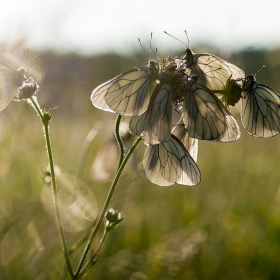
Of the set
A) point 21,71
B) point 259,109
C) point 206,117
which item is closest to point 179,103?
point 206,117

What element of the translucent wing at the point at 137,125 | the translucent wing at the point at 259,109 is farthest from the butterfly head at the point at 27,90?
the translucent wing at the point at 259,109

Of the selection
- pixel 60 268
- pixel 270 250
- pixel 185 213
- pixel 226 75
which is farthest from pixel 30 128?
pixel 226 75

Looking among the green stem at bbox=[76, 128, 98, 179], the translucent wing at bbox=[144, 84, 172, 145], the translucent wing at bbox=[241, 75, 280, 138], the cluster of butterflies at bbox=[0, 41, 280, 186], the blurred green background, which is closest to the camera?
the translucent wing at bbox=[144, 84, 172, 145]

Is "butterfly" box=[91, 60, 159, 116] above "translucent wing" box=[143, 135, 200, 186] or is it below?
above

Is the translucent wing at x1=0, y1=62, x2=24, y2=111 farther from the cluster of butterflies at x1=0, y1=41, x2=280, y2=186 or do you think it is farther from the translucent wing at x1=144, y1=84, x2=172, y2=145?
the translucent wing at x1=144, y1=84, x2=172, y2=145

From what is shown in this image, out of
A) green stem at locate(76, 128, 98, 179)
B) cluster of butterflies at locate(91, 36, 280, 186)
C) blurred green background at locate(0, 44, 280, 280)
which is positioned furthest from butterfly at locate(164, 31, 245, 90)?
green stem at locate(76, 128, 98, 179)
